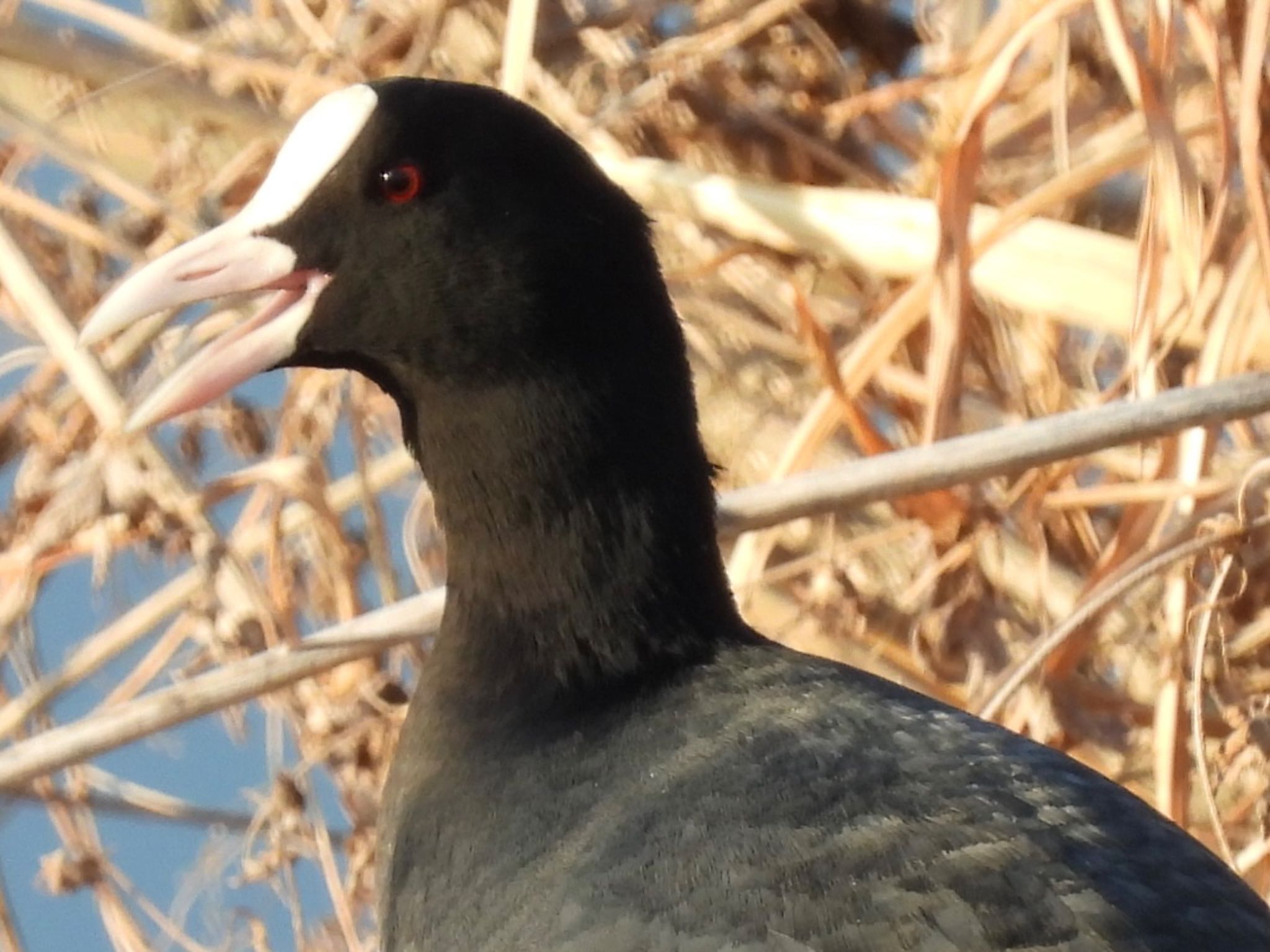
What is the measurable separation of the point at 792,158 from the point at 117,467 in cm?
73

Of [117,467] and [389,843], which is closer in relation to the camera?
[389,843]

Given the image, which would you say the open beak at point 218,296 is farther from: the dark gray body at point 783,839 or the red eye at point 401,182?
the dark gray body at point 783,839

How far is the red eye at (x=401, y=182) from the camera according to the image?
137 cm

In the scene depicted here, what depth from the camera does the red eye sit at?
137 centimetres

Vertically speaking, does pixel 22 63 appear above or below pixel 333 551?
above

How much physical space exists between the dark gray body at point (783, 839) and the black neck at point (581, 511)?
0.04m

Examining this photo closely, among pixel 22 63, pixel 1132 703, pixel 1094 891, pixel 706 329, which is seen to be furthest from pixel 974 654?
pixel 22 63

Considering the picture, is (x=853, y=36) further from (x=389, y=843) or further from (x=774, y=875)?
(x=774, y=875)

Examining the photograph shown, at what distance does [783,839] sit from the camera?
1.17 m

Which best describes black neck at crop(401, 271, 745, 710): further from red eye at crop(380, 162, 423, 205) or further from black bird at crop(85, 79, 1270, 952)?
red eye at crop(380, 162, 423, 205)

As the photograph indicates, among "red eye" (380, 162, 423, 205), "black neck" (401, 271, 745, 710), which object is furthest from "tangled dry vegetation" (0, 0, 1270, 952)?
"red eye" (380, 162, 423, 205)

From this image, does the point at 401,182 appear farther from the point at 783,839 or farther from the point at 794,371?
the point at 794,371

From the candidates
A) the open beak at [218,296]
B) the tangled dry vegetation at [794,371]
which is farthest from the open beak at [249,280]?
the tangled dry vegetation at [794,371]

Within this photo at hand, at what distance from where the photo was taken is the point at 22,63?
72.8 inches
